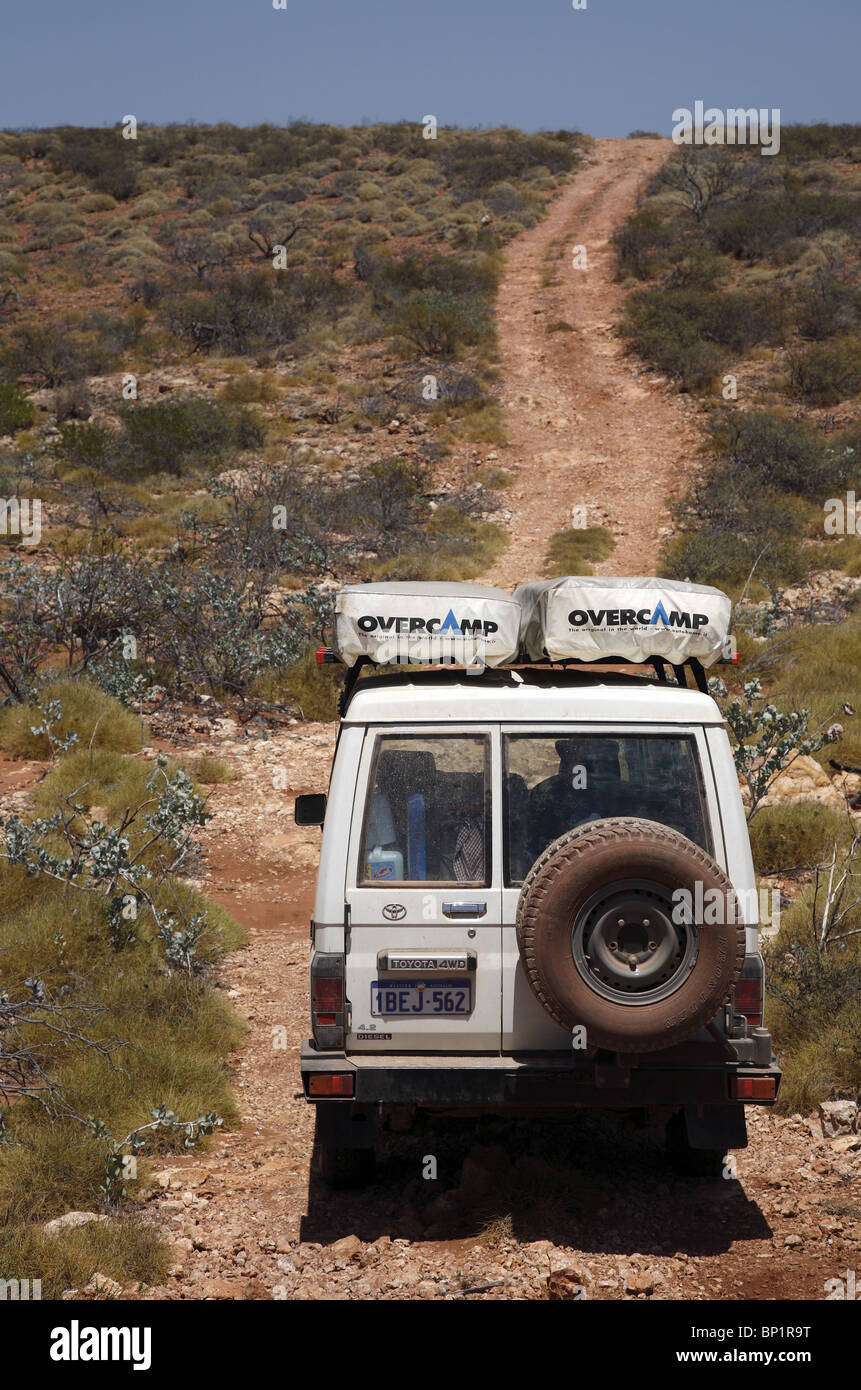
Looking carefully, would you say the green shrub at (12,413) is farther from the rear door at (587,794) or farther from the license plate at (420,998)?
the license plate at (420,998)

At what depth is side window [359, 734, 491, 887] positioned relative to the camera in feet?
12.3

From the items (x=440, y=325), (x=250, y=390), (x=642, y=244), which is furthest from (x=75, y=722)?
(x=642, y=244)

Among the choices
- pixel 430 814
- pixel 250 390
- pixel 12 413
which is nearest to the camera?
pixel 430 814

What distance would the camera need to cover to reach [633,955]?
346 cm

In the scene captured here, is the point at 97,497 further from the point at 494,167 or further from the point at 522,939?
the point at 494,167

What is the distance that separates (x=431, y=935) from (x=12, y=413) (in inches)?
826

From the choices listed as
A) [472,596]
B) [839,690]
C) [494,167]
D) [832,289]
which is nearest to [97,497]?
[839,690]

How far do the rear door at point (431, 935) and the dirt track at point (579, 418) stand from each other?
38.6ft

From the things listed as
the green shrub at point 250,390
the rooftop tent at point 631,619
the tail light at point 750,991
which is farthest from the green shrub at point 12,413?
the tail light at point 750,991

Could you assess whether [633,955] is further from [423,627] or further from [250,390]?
[250,390]

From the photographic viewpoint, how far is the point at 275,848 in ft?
28.4

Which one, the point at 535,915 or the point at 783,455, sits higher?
the point at 783,455

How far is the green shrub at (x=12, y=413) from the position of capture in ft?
72.0

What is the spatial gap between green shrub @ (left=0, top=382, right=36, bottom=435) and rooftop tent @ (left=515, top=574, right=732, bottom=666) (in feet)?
66.7
